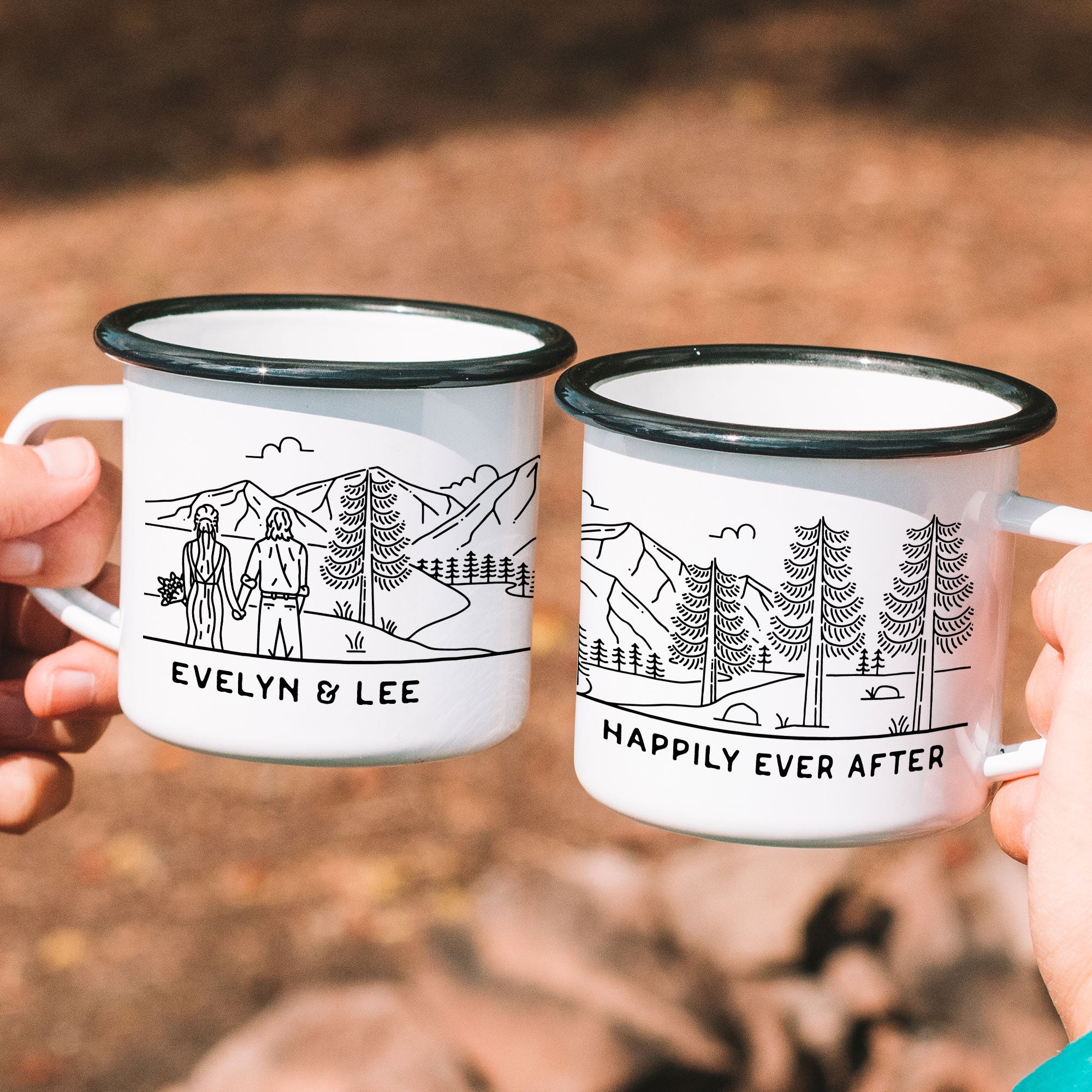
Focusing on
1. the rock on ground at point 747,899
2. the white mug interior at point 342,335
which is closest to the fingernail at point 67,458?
the white mug interior at point 342,335

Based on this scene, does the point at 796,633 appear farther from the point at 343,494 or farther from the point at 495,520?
the point at 343,494

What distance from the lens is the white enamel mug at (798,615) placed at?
51.6 inches

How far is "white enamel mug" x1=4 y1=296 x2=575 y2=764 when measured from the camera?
1.41 meters

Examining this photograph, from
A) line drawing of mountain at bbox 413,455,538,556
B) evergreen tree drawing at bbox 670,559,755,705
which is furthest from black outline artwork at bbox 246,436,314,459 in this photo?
evergreen tree drawing at bbox 670,559,755,705

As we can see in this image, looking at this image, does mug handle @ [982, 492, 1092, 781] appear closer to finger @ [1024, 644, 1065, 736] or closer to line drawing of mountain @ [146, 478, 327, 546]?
finger @ [1024, 644, 1065, 736]

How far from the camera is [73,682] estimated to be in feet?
6.36

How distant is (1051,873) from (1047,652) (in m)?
0.25

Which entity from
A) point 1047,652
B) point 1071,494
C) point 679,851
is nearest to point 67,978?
point 679,851

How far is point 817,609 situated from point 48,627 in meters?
1.28

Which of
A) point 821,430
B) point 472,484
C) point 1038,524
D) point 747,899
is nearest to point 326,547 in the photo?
point 472,484

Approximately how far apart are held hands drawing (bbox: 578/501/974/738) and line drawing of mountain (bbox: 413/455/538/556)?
132mm

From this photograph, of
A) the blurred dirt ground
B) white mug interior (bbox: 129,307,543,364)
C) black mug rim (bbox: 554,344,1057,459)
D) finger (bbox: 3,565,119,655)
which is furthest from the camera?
the blurred dirt ground

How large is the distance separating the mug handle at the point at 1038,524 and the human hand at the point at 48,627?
1040mm

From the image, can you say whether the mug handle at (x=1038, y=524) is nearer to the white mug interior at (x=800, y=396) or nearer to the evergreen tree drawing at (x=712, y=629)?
the white mug interior at (x=800, y=396)
